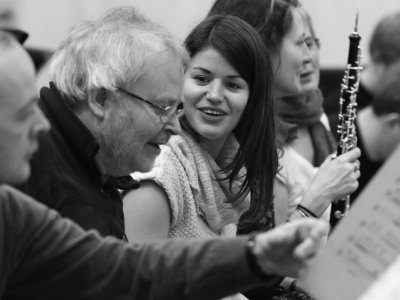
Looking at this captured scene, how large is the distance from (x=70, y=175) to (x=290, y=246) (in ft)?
2.83

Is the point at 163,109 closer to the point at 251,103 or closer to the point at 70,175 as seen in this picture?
the point at 70,175

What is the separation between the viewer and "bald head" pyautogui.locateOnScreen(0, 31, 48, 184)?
202cm

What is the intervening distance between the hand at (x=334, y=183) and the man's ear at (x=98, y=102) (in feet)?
4.30

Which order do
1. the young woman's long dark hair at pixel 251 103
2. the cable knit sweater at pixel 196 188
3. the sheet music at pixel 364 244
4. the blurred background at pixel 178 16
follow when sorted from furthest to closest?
the blurred background at pixel 178 16
the young woman's long dark hair at pixel 251 103
the cable knit sweater at pixel 196 188
the sheet music at pixel 364 244

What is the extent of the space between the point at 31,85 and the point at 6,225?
0.90 feet

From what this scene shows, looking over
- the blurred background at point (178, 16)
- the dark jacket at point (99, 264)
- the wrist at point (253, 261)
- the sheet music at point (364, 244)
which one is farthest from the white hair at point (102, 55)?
the blurred background at point (178, 16)

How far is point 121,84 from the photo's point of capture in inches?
116

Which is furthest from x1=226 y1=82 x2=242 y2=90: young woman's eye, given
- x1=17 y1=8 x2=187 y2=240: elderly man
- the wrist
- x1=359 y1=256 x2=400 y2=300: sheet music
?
x1=359 y1=256 x2=400 y2=300: sheet music

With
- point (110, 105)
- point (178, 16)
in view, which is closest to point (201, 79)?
point (110, 105)

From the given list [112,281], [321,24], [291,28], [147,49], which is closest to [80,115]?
[147,49]

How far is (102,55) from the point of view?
116 inches

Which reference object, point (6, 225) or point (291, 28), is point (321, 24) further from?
point (6, 225)

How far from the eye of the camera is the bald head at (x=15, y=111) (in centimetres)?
202

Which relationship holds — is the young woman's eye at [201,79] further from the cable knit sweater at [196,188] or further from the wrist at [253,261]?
the wrist at [253,261]
